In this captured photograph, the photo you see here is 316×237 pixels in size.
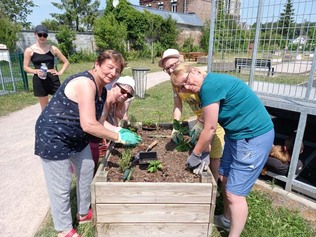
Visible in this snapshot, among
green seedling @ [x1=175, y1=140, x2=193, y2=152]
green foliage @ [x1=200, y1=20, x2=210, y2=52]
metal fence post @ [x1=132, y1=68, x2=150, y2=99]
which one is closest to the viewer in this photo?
green seedling @ [x1=175, y1=140, x2=193, y2=152]

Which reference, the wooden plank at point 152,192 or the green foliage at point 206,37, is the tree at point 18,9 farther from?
the wooden plank at point 152,192

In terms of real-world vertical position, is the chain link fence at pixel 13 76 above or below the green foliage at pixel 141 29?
below

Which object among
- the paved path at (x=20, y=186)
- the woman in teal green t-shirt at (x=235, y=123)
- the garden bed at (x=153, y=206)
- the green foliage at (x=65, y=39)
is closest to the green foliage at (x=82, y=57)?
Result: the green foliage at (x=65, y=39)

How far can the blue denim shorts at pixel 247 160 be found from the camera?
6.44ft

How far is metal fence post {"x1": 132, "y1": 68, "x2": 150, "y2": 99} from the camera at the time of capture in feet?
25.4

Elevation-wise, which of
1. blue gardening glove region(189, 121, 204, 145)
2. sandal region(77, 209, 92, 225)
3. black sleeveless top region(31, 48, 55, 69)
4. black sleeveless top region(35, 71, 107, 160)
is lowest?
sandal region(77, 209, 92, 225)

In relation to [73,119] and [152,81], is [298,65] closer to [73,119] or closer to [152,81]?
[73,119]

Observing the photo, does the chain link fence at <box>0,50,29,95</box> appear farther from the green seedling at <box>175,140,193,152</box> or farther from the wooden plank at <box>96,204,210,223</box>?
the wooden plank at <box>96,204,210,223</box>

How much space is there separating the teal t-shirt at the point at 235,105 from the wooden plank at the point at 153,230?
0.81 meters

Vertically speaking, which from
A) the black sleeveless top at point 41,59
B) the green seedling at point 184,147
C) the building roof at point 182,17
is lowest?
the green seedling at point 184,147

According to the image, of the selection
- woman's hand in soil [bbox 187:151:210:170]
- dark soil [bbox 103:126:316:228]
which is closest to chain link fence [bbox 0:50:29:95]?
dark soil [bbox 103:126:316:228]

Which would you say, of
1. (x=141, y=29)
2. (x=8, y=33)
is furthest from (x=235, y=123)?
(x=141, y=29)

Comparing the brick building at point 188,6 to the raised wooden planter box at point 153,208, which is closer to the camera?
the raised wooden planter box at point 153,208

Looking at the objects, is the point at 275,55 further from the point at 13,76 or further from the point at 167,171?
the point at 13,76
